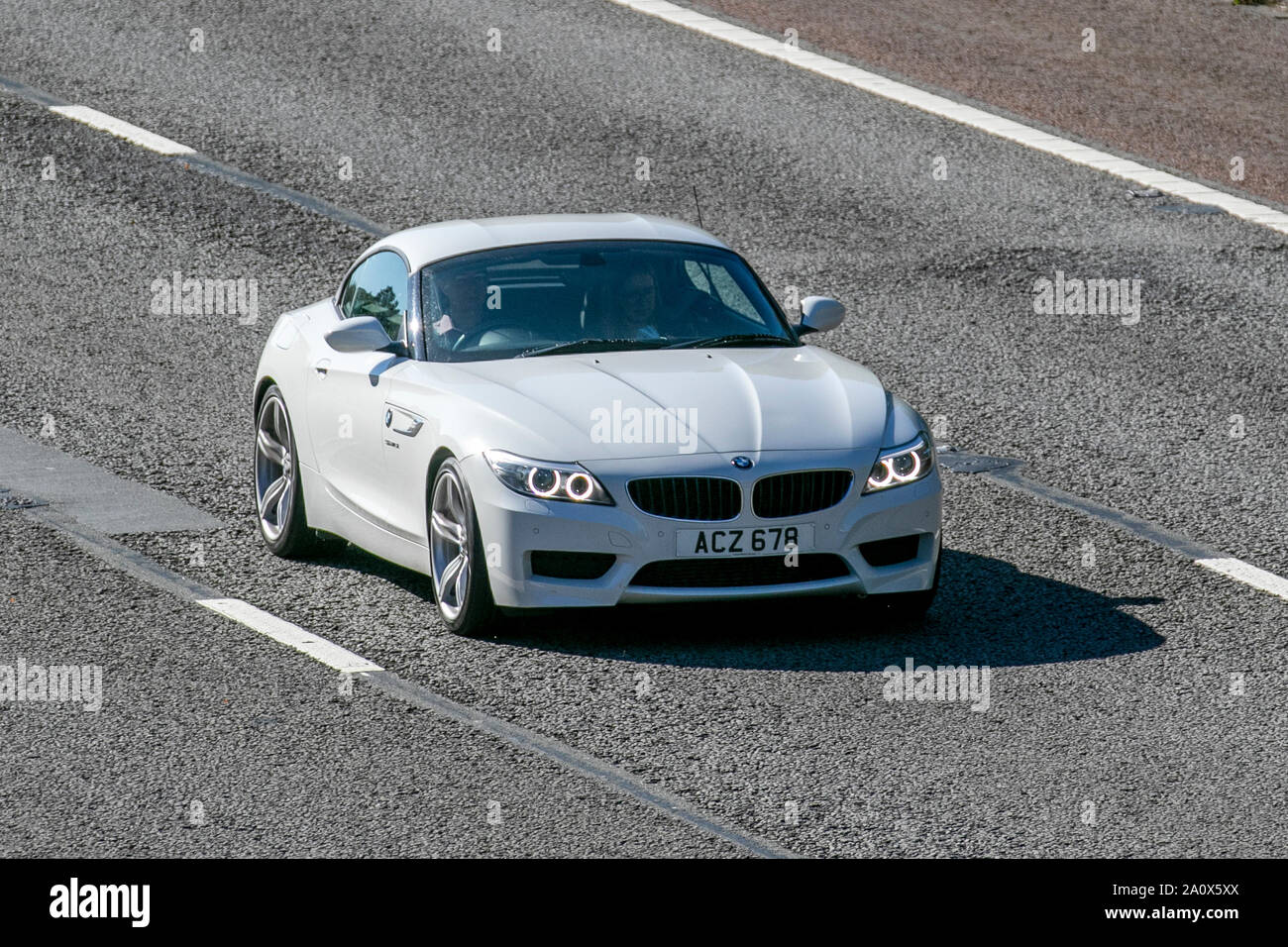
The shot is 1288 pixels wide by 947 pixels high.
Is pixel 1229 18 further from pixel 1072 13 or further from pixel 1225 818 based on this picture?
pixel 1225 818

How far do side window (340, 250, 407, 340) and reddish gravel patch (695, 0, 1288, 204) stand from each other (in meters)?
10.8

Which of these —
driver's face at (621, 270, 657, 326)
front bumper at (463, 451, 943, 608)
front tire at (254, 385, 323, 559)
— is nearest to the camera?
front bumper at (463, 451, 943, 608)

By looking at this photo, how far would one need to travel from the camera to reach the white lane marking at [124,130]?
19.5 meters

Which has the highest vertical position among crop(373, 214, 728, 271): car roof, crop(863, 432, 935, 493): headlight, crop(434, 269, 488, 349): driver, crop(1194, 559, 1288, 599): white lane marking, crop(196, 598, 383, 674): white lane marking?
crop(373, 214, 728, 271): car roof

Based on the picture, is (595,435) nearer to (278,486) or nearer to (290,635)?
(290,635)

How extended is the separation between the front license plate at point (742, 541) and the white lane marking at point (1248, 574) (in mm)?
2357

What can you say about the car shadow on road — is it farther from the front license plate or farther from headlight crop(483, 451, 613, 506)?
headlight crop(483, 451, 613, 506)

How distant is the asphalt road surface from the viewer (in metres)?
6.78

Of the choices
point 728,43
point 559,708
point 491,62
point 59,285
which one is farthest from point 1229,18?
point 559,708

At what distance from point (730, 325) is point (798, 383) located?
84 cm

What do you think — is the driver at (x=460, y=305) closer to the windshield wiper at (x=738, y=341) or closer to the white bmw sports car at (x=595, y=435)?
the white bmw sports car at (x=595, y=435)

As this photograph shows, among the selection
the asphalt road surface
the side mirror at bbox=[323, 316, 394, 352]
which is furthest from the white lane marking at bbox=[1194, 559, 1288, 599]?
the side mirror at bbox=[323, 316, 394, 352]

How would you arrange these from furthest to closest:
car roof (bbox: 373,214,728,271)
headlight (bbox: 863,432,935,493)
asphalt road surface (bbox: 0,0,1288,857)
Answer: car roof (bbox: 373,214,728,271), headlight (bbox: 863,432,935,493), asphalt road surface (bbox: 0,0,1288,857)

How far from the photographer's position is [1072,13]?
25.2 metres
